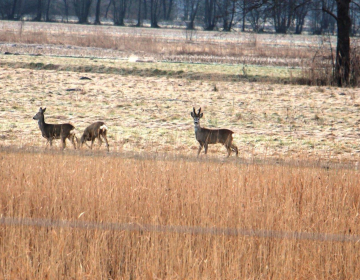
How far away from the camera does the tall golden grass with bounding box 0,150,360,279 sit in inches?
209

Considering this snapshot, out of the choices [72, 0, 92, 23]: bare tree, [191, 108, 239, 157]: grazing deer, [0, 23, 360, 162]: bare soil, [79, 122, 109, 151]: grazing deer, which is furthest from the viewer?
[72, 0, 92, 23]: bare tree

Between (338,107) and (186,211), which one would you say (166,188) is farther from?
(338,107)

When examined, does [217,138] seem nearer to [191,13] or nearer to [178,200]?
[178,200]

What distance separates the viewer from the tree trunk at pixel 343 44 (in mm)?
21252

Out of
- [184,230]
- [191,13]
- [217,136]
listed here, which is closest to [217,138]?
[217,136]

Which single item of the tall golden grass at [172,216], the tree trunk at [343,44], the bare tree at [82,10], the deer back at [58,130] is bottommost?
the tall golden grass at [172,216]

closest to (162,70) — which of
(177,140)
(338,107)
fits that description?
(338,107)

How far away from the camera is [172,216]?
6.62m

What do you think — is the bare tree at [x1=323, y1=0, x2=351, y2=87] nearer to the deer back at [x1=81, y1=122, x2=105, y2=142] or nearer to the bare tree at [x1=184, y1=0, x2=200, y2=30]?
the deer back at [x1=81, y1=122, x2=105, y2=142]

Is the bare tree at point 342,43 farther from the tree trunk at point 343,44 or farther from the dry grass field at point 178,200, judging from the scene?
the dry grass field at point 178,200

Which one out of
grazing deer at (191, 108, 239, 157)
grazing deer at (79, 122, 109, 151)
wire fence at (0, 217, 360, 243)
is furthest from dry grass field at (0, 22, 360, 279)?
grazing deer at (79, 122, 109, 151)

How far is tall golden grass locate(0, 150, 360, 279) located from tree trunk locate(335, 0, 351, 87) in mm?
13603

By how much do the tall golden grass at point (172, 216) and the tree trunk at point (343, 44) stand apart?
44.6 ft

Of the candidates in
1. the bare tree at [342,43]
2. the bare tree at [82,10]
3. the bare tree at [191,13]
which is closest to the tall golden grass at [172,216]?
the bare tree at [342,43]
